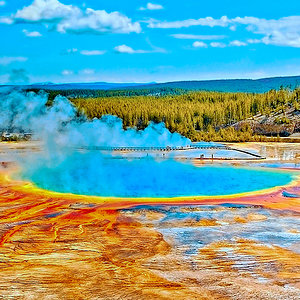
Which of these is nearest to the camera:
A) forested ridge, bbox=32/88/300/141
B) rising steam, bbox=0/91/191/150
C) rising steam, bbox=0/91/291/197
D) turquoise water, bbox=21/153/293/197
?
turquoise water, bbox=21/153/293/197

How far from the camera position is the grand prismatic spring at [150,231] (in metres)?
11.6

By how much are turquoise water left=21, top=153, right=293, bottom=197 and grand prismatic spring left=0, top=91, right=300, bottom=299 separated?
0.20 ft

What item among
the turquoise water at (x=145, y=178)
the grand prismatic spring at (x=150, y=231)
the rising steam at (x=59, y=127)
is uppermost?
the rising steam at (x=59, y=127)

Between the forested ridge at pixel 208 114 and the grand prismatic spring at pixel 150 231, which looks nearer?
the grand prismatic spring at pixel 150 231

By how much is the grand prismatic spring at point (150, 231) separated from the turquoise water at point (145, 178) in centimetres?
6

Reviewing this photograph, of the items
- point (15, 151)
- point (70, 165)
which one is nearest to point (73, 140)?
point (15, 151)

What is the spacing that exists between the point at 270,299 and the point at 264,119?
178ft

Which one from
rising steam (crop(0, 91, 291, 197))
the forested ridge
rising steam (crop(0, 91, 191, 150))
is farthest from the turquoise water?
the forested ridge

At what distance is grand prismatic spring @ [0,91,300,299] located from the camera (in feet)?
38.1

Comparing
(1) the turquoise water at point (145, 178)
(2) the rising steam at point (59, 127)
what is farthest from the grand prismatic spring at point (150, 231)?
(2) the rising steam at point (59, 127)

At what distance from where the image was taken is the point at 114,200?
2105 cm

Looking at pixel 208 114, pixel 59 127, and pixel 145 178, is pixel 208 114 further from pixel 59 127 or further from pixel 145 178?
pixel 145 178

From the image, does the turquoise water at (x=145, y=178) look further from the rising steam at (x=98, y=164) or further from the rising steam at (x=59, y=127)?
the rising steam at (x=59, y=127)

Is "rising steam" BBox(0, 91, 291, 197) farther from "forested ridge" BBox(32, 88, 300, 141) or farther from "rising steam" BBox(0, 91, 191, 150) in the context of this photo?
"forested ridge" BBox(32, 88, 300, 141)
